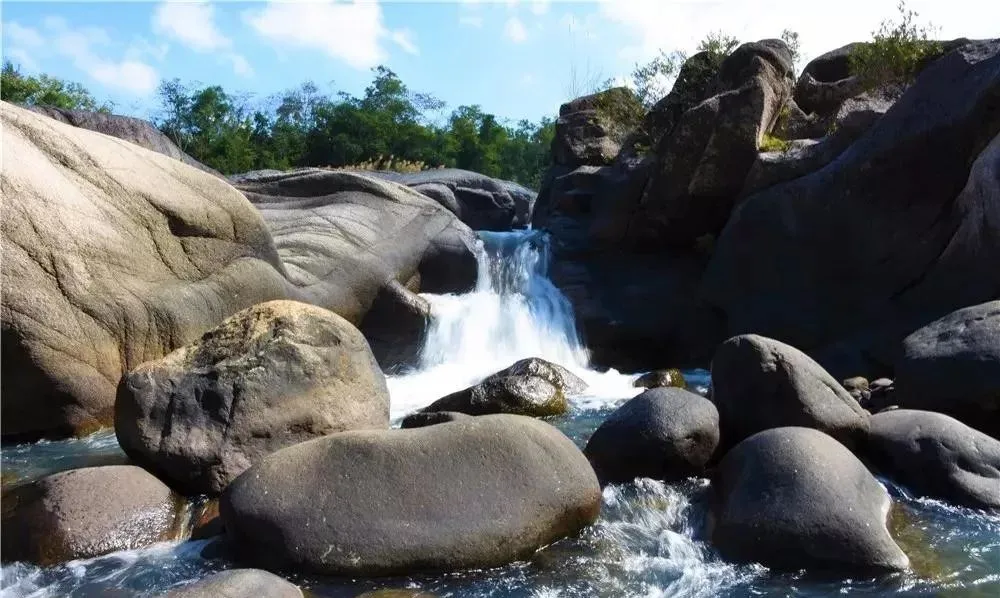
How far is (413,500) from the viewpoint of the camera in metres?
5.75

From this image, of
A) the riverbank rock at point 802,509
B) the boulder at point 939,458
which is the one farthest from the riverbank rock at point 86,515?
the boulder at point 939,458

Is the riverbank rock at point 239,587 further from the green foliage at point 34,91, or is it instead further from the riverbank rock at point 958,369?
the green foliage at point 34,91

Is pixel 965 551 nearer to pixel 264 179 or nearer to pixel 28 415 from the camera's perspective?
pixel 28 415

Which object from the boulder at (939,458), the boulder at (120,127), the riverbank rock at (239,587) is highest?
the boulder at (120,127)

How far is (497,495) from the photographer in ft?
19.2

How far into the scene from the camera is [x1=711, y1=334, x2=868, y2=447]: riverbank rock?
24.6 ft

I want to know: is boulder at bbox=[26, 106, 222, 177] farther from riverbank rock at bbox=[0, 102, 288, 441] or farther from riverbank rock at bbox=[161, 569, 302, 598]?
riverbank rock at bbox=[161, 569, 302, 598]

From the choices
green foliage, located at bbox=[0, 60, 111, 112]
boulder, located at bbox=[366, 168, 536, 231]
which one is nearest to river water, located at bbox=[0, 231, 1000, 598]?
boulder, located at bbox=[366, 168, 536, 231]

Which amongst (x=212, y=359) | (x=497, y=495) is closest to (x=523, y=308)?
(x=212, y=359)

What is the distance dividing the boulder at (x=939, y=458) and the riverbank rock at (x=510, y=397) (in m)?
3.82

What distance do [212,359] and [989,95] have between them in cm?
977

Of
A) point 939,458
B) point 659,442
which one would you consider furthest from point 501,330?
point 939,458

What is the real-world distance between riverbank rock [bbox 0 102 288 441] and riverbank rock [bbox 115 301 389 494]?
6.85ft

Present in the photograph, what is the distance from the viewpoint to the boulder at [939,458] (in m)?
6.79
